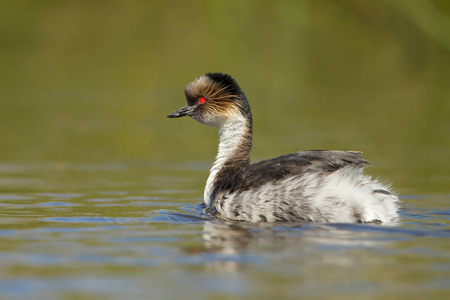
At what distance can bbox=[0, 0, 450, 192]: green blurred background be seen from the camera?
8.89 m

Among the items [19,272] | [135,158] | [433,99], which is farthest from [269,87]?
[19,272]

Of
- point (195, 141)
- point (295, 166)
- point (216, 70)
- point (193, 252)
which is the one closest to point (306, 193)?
point (295, 166)

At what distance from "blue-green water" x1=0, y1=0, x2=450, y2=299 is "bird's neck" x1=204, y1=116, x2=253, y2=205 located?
→ 0.51 metres

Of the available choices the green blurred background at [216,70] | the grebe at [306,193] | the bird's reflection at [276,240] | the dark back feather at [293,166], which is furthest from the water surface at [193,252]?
the green blurred background at [216,70]

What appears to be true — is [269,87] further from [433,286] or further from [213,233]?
[433,286]

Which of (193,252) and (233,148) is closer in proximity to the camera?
(193,252)

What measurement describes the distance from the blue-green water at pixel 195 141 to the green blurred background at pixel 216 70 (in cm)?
4

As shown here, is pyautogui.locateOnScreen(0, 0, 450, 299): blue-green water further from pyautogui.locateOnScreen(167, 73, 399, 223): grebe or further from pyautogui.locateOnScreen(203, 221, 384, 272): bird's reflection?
pyautogui.locateOnScreen(167, 73, 399, 223): grebe

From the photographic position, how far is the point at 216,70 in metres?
17.3

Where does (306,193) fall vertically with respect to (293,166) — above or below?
below

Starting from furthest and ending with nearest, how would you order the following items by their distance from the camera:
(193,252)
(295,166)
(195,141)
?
(195,141), (295,166), (193,252)

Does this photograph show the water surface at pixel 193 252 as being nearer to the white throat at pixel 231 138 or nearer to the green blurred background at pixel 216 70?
the white throat at pixel 231 138

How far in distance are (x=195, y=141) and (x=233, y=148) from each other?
3.91m

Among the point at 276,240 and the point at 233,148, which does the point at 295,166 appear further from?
the point at 233,148
